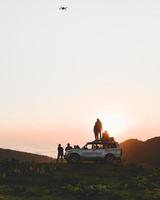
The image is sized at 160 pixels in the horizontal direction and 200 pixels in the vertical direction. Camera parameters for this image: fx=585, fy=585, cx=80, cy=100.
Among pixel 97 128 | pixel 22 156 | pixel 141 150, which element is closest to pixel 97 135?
pixel 97 128

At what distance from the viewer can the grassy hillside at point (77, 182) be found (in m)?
35.1

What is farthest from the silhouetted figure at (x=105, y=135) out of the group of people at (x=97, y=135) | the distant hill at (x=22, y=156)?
the distant hill at (x=22, y=156)

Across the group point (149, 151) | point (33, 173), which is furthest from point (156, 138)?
point (33, 173)

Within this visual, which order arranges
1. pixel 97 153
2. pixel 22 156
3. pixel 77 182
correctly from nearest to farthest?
pixel 77 182 → pixel 97 153 → pixel 22 156

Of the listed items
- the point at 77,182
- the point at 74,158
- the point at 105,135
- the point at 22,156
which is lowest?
the point at 77,182

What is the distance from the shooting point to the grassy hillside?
115ft

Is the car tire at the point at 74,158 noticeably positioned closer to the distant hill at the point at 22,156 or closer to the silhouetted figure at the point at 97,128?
the silhouetted figure at the point at 97,128

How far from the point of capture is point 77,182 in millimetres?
40312

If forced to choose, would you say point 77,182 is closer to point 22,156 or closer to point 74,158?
point 74,158

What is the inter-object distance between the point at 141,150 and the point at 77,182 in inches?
1567

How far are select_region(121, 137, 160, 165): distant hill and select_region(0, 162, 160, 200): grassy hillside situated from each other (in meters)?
26.3

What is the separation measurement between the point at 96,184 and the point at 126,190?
290cm

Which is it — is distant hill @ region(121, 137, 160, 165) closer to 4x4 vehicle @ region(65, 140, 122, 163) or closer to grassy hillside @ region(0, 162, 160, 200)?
4x4 vehicle @ region(65, 140, 122, 163)

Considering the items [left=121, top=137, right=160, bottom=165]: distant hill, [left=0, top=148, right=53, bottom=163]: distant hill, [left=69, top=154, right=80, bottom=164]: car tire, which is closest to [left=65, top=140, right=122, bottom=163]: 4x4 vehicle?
[left=69, top=154, right=80, bottom=164]: car tire
